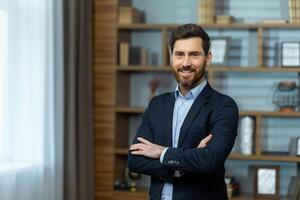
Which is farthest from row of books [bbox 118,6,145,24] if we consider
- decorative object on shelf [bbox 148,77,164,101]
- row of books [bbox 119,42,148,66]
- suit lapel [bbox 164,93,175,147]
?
suit lapel [bbox 164,93,175,147]

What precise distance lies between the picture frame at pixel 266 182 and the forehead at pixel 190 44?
2444mm

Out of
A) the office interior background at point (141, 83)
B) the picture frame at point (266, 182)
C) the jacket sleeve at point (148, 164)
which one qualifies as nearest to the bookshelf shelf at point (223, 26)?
the office interior background at point (141, 83)

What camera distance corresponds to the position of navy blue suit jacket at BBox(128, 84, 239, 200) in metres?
2.56

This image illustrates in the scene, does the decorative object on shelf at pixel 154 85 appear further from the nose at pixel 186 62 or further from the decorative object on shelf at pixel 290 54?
the nose at pixel 186 62

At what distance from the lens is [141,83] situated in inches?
205

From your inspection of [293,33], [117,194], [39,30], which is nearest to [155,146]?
[39,30]

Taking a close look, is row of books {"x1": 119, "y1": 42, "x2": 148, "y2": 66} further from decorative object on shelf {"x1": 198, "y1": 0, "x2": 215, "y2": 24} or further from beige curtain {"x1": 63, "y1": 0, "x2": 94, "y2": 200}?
decorative object on shelf {"x1": 198, "y1": 0, "x2": 215, "y2": 24}

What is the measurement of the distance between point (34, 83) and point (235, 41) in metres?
1.74

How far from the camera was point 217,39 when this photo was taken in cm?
491

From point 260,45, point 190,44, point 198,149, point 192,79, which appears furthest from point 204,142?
point 260,45

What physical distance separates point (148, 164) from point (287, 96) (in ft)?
7.80

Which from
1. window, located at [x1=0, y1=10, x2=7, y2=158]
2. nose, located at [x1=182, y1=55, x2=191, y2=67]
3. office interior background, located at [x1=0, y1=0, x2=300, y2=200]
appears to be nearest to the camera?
nose, located at [x1=182, y1=55, x2=191, y2=67]

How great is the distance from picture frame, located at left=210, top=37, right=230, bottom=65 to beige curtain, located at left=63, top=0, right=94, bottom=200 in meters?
0.94

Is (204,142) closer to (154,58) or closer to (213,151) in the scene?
(213,151)
